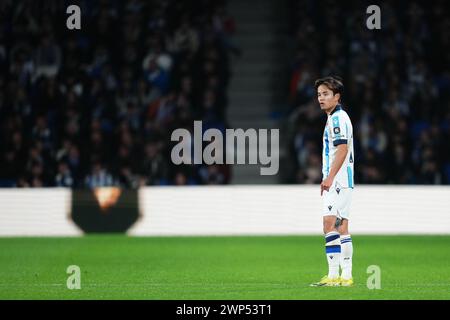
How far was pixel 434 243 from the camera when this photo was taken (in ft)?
59.9

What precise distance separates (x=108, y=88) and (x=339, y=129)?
12743 mm

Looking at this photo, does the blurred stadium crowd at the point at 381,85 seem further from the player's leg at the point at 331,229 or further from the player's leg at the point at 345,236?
the player's leg at the point at 331,229

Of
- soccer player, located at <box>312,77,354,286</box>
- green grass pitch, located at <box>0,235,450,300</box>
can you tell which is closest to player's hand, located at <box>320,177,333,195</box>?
soccer player, located at <box>312,77,354,286</box>

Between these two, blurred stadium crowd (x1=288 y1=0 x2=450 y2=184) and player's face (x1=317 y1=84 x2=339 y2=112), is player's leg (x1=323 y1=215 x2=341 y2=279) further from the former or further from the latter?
blurred stadium crowd (x1=288 y1=0 x2=450 y2=184)

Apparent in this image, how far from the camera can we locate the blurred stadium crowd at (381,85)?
72.0ft

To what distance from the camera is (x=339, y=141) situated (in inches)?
444

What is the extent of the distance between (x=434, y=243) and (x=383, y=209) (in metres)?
1.78

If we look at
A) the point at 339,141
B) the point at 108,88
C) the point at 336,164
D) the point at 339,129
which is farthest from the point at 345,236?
the point at 108,88

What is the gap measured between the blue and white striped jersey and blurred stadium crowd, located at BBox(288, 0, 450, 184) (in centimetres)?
1011

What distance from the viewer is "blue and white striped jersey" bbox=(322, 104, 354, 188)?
1130 centimetres

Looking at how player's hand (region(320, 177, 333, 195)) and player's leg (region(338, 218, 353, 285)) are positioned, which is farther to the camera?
player's leg (region(338, 218, 353, 285))

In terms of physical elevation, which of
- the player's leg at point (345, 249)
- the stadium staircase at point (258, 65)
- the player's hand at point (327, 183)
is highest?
the stadium staircase at point (258, 65)

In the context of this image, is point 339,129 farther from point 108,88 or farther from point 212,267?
point 108,88

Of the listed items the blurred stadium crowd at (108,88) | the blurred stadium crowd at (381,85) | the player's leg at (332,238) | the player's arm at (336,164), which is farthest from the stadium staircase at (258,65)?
the player's arm at (336,164)
